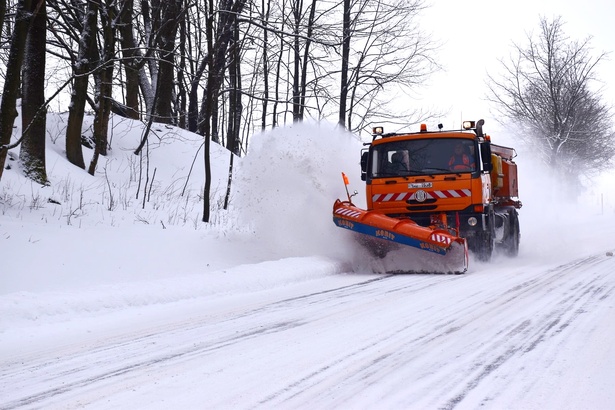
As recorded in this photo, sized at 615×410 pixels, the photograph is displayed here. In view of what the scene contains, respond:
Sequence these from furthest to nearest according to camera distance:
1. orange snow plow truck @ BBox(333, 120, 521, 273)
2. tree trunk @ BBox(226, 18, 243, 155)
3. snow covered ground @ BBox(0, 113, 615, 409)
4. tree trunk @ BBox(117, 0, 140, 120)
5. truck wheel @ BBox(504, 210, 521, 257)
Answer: tree trunk @ BBox(117, 0, 140, 120) < tree trunk @ BBox(226, 18, 243, 155) < truck wheel @ BBox(504, 210, 521, 257) < orange snow plow truck @ BBox(333, 120, 521, 273) < snow covered ground @ BBox(0, 113, 615, 409)

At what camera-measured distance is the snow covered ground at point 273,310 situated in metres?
4.29

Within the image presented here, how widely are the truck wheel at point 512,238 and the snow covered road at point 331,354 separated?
261 inches

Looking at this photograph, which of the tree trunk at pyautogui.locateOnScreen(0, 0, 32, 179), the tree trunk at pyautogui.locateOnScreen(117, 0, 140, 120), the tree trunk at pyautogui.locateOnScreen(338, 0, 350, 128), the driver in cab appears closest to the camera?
the tree trunk at pyautogui.locateOnScreen(0, 0, 32, 179)

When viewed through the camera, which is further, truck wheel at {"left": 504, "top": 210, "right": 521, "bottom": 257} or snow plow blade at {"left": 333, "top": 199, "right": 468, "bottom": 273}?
truck wheel at {"left": 504, "top": 210, "right": 521, "bottom": 257}

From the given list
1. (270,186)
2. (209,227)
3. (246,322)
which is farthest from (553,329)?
(209,227)

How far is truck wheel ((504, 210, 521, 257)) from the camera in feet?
50.0

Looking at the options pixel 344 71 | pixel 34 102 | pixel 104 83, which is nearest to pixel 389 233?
pixel 34 102

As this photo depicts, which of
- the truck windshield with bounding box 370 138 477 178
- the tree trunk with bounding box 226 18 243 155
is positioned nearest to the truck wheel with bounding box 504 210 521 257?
the truck windshield with bounding box 370 138 477 178

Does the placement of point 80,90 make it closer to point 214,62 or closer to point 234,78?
point 214,62

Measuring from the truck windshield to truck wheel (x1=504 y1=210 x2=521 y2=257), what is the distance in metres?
3.47

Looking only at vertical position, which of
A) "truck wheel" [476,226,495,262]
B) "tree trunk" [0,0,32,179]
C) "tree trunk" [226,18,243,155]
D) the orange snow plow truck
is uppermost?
"tree trunk" [226,18,243,155]

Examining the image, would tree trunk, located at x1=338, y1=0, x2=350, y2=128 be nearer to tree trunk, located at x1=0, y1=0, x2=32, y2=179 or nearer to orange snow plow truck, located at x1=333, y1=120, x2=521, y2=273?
orange snow plow truck, located at x1=333, y1=120, x2=521, y2=273

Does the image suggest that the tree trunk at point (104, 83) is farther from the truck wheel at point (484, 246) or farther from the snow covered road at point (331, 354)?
the snow covered road at point (331, 354)

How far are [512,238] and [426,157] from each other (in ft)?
14.0
